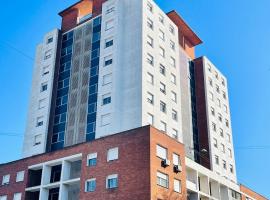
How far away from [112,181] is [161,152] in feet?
19.1

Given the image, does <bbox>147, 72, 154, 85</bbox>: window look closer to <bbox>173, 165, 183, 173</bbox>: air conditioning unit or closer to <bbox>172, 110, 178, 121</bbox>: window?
<bbox>172, 110, 178, 121</bbox>: window

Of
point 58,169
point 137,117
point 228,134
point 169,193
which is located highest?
point 228,134

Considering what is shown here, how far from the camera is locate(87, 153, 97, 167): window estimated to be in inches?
1724

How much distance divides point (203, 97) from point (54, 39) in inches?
1050

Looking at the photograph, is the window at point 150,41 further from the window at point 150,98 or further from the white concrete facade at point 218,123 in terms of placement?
the white concrete facade at point 218,123

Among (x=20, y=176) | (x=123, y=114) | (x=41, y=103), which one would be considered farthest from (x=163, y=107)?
(x=20, y=176)

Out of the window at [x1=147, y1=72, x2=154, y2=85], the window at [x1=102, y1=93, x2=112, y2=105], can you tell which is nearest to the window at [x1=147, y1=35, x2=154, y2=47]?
the window at [x1=147, y1=72, x2=154, y2=85]

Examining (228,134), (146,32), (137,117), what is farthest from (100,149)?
(228,134)

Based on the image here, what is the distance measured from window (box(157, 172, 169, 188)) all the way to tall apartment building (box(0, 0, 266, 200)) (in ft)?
0.32

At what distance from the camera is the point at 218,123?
231 ft

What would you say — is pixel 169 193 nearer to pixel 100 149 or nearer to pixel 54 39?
pixel 100 149

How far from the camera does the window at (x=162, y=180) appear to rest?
40.1 metres

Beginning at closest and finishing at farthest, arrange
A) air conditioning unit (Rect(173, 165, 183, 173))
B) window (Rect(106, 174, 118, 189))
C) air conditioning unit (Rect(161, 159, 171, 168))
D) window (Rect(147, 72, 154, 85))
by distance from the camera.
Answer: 1. window (Rect(106, 174, 118, 189))
2. air conditioning unit (Rect(161, 159, 171, 168))
3. air conditioning unit (Rect(173, 165, 183, 173))
4. window (Rect(147, 72, 154, 85))

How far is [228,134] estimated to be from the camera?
240 ft
